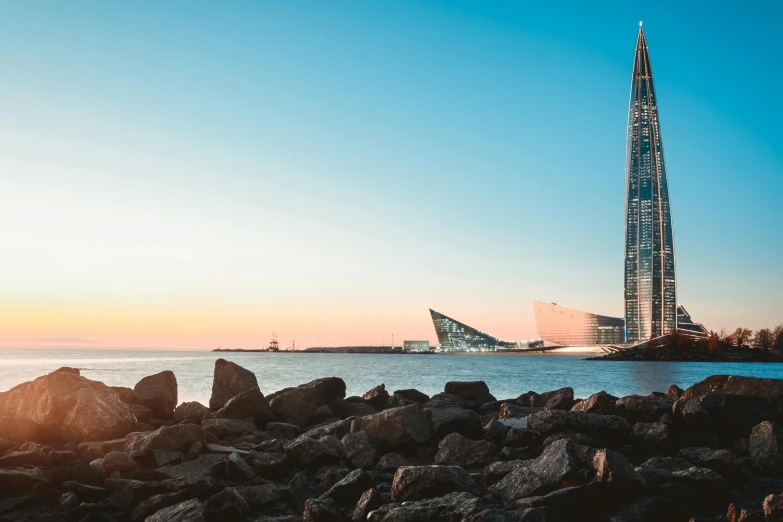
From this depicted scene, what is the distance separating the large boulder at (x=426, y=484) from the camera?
7395 millimetres

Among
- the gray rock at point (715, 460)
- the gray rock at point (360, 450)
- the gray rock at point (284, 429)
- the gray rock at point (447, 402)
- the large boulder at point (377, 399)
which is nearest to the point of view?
the gray rock at point (715, 460)

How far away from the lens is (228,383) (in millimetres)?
15953

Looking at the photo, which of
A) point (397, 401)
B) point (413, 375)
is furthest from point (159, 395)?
point (413, 375)

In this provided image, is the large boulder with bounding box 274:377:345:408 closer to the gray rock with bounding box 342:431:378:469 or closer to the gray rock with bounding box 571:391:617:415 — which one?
the gray rock with bounding box 342:431:378:469

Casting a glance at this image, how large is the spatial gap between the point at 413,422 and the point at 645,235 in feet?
544

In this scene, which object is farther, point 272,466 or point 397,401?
point 397,401

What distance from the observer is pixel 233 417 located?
1357cm

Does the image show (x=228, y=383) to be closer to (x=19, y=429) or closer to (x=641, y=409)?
(x=19, y=429)

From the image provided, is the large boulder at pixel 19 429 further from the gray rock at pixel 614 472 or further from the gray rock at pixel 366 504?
the gray rock at pixel 614 472

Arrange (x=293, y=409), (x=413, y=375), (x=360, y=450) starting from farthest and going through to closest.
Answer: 1. (x=413, y=375)
2. (x=293, y=409)
3. (x=360, y=450)

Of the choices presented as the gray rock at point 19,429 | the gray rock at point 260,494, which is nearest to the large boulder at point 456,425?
the gray rock at point 260,494

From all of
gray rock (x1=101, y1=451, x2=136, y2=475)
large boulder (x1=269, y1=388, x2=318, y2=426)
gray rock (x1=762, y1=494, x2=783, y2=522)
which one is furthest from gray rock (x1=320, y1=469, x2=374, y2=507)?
large boulder (x1=269, y1=388, x2=318, y2=426)

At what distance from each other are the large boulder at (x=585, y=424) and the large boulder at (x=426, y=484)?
10.3 feet

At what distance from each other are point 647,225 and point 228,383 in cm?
16330
